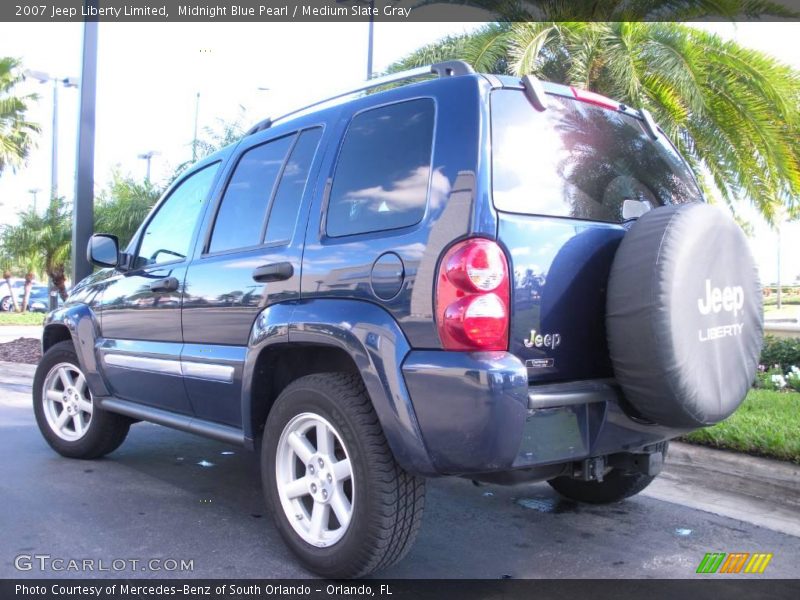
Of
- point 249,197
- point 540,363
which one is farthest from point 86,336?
point 540,363

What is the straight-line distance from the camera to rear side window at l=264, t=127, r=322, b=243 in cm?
340

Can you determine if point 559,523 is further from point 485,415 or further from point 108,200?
point 108,200

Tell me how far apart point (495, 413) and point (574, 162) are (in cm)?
118

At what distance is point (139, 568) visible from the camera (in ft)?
10.4

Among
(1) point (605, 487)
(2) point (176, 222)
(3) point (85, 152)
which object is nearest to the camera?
(1) point (605, 487)

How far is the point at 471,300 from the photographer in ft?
8.45

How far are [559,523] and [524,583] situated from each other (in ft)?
2.66

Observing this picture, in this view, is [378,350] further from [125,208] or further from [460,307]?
[125,208]

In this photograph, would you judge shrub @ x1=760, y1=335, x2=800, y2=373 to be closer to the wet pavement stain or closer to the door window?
the wet pavement stain

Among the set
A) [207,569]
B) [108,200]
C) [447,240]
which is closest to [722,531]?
[447,240]

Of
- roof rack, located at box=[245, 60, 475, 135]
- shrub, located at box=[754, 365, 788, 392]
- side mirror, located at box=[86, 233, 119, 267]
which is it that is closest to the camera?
roof rack, located at box=[245, 60, 475, 135]

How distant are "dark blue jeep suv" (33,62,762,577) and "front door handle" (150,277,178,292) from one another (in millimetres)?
450

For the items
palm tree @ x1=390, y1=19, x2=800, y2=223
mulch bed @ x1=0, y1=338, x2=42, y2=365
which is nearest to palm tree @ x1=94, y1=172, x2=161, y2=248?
mulch bed @ x1=0, y1=338, x2=42, y2=365

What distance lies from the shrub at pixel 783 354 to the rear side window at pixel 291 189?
693 centimetres
